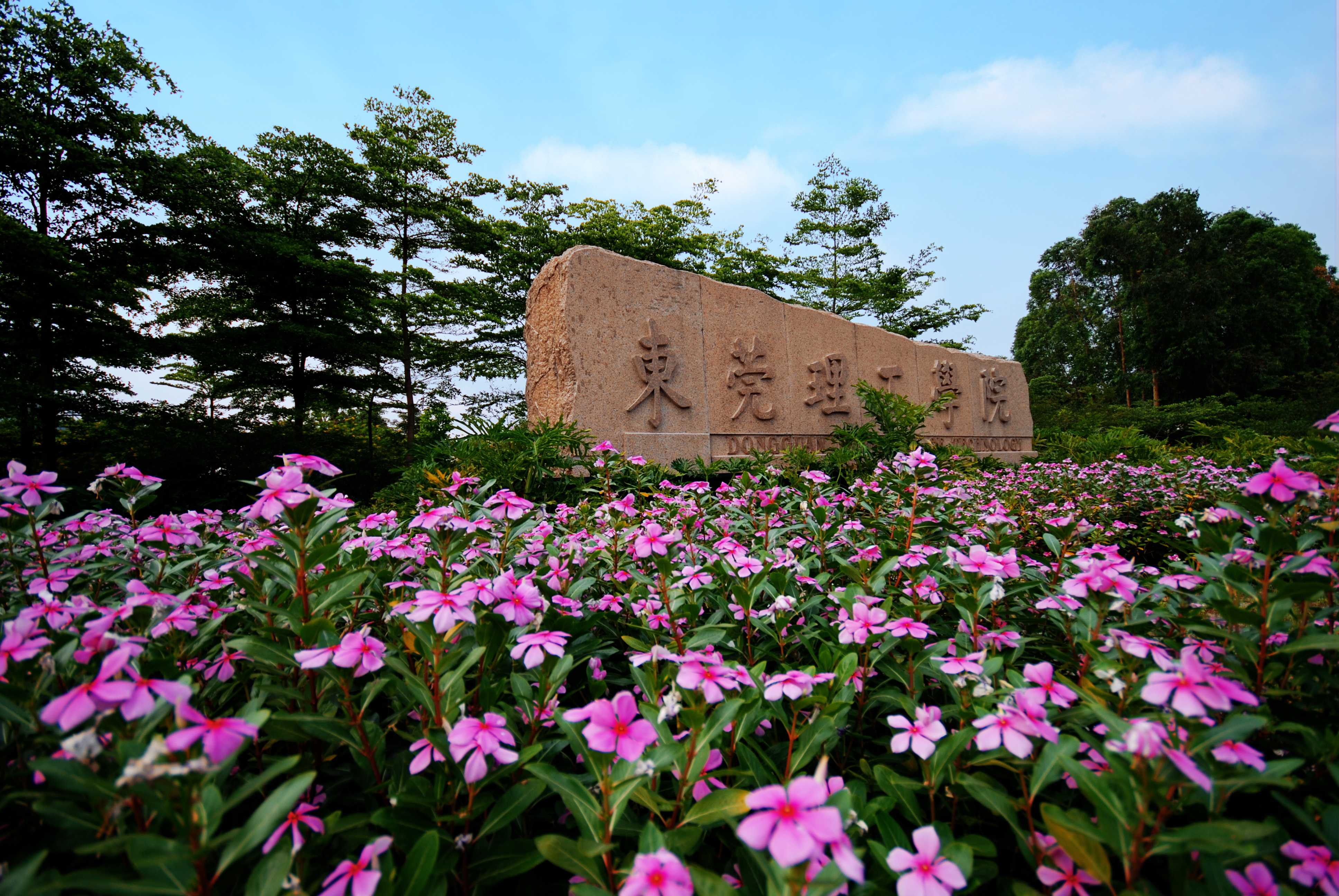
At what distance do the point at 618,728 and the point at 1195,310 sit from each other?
86.4 feet

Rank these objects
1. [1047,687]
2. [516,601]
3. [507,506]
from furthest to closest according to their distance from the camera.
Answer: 1. [507,506]
2. [516,601]
3. [1047,687]

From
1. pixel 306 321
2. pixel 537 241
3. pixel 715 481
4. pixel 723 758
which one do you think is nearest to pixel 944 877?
pixel 723 758

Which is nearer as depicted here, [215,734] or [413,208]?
[215,734]

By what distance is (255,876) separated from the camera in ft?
1.83

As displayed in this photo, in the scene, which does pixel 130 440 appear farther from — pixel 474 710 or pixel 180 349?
pixel 474 710

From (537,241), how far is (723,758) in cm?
1437

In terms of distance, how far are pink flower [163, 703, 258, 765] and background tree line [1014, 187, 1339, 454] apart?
1884cm

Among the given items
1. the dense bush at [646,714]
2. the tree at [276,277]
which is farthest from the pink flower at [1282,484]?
the tree at [276,277]

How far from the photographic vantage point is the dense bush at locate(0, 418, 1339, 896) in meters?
0.56

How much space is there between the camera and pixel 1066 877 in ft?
2.07

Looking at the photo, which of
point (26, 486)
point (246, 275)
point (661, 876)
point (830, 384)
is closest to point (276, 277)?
point (246, 275)

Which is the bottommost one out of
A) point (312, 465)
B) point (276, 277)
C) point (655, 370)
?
point (312, 465)

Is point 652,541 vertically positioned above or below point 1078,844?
above

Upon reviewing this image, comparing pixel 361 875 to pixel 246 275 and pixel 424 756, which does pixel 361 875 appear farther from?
pixel 246 275
